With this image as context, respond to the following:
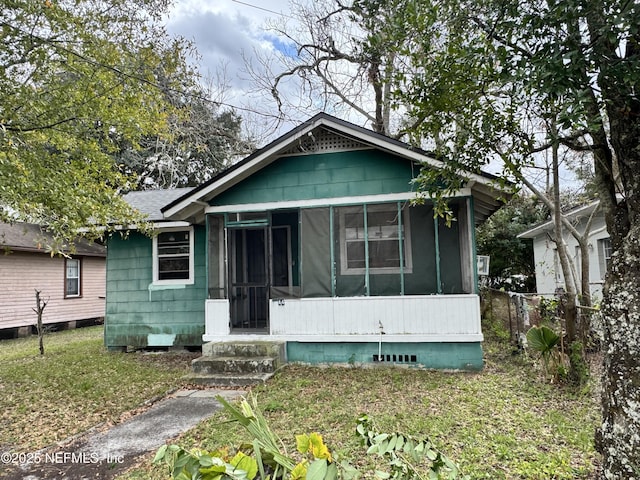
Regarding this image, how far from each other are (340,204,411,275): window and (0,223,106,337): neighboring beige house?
27.1ft

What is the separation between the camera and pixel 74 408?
5.55 metres

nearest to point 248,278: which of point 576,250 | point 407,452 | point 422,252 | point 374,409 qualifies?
point 422,252

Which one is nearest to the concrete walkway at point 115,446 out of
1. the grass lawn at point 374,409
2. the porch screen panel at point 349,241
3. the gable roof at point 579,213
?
the grass lawn at point 374,409

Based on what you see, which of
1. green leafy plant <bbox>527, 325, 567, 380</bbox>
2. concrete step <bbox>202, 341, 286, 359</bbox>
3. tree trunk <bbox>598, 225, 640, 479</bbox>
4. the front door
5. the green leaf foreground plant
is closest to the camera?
the green leaf foreground plant

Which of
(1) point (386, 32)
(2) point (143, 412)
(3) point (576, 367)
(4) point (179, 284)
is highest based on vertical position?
(1) point (386, 32)

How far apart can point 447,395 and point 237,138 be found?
1515 cm

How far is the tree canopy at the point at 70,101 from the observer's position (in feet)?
19.3

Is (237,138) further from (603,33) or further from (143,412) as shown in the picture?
(603,33)

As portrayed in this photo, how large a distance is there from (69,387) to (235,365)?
2.70m

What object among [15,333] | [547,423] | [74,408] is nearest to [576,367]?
[547,423]

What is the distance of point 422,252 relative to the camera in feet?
23.8

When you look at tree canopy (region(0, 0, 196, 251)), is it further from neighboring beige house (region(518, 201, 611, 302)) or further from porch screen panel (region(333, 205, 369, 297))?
neighboring beige house (region(518, 201, 611, 302))

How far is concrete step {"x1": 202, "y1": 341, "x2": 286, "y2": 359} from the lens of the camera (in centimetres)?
707

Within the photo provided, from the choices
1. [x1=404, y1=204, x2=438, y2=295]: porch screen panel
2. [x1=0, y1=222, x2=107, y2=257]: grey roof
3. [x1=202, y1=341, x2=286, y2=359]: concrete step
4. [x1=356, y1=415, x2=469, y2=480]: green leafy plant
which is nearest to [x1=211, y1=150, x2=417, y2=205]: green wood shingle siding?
[x1=404, y1=204, x2=438, y2=295]: porch screen panel
